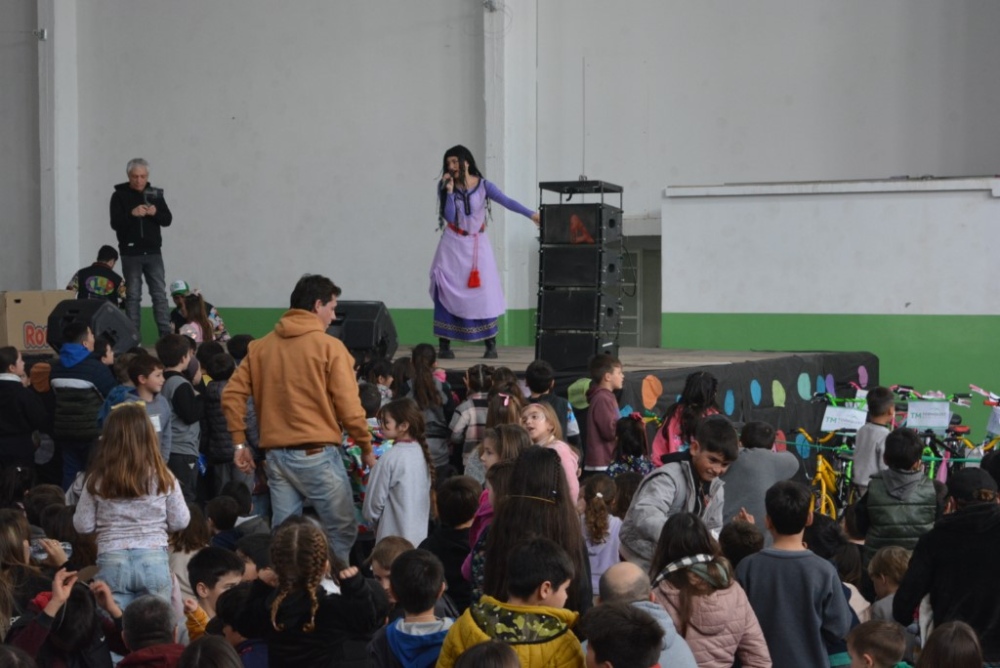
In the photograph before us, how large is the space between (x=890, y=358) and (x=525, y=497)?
8.64 m

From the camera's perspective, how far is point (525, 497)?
348 centimetres

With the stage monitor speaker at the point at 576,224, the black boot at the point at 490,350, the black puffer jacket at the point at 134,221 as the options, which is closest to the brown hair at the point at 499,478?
the stage monitor speaker at the point at 576,224

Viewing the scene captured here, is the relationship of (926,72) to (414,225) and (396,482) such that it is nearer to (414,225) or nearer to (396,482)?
(414,225)

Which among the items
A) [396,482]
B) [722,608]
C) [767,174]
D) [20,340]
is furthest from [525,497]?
[767,174]

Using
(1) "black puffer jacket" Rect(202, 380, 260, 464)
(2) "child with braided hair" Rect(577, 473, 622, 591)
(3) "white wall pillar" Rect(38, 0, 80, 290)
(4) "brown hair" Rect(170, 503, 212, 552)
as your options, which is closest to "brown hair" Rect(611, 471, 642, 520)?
(2) "child with braided hair" Rect(577, 473, 622, 591)

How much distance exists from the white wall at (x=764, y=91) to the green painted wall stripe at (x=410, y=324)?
1.58 meters

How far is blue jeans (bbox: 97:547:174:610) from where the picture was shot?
13.9 ft

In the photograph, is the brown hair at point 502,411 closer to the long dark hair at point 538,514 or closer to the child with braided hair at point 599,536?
the child with braided hair at point 599,536

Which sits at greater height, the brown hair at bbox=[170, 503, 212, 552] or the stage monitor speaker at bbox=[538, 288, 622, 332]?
the stage monitor speaker at bbox=[538, 288, 622, 332]

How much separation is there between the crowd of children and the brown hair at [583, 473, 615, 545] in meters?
0.01

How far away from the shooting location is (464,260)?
925 centimetres

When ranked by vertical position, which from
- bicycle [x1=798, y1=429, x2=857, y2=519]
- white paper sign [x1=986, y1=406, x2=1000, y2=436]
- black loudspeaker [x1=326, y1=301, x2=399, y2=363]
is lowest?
bicycle [x1=798, y1=429, x2=857, y2=519]

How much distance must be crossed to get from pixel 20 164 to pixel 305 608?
11956 millimetres

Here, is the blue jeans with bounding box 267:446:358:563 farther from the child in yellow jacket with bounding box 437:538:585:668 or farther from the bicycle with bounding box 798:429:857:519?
the bicycle with bounding box 798:429:857:519
